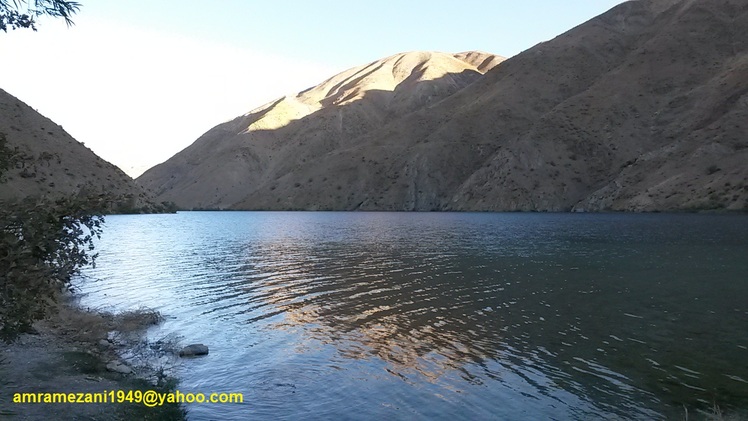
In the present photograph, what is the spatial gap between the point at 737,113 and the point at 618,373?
137183mm

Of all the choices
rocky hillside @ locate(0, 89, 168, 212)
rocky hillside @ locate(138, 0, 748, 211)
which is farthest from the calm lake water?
rocky hillside @ locate(138, 0, 748, 211)

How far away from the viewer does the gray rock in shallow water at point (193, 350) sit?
18078 millimetres

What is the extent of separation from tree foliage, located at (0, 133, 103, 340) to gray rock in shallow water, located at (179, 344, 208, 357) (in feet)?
28.4

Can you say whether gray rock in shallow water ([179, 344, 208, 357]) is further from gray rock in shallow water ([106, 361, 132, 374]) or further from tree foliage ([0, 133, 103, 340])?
tree foliage ([0, 133, 103, 340])

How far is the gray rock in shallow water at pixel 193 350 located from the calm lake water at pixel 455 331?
1.82ft

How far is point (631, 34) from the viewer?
200 meters

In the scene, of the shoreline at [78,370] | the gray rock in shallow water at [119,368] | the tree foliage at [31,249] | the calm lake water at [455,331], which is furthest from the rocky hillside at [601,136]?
the tree foliage at [31,249]

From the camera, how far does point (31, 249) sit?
365 inches

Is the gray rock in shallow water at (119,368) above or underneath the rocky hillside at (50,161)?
underneath

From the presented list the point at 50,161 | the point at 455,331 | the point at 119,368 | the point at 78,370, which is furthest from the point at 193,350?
the point at 50,161

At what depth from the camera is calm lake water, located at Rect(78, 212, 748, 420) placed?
14.1 metres

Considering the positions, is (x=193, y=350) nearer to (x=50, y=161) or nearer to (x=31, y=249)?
(x=31, y=249)

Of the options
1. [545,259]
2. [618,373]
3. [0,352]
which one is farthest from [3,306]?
[545,259]

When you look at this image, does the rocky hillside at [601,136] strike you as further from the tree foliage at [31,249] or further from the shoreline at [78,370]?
the tree foliage at [31,249]
